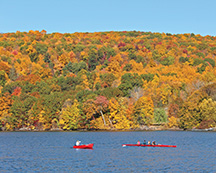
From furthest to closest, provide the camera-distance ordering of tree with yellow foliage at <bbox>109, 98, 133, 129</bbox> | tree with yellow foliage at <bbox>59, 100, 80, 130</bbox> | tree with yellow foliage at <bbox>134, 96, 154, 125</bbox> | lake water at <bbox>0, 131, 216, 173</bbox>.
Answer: tree with yellow foliage at <bbox>59, 100, 80, 130</bbox>
tree with yellow foliage at <bbox>134, 96, 154, 125</bbox>
tree with yellow foliage at <bbox>109, 98, 133, 129</bbox>
lake water at <bbox>0, 131, 216, 173</bbox>

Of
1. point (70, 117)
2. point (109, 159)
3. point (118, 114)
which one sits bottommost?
point (109, 159)

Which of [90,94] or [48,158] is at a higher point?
[90,94]

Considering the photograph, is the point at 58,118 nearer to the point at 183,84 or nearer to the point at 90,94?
the point at 90,94

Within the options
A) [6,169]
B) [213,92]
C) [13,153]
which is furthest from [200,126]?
[6,169]

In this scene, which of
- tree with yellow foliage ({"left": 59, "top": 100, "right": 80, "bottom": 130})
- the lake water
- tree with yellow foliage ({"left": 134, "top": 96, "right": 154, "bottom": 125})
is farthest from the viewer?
tree with yellow foliage ({"left": 59, "top": 100, "right": 80, "bottom": 130})

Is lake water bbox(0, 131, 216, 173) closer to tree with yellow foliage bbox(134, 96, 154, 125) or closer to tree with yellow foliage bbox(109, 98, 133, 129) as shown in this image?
tree with yellow foliage bbox(109, 98, 133, 129)

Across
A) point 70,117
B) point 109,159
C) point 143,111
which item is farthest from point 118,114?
point 109,159

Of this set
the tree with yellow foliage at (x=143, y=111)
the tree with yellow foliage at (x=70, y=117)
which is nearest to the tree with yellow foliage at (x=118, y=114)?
the tree with yellow foliage at (x=143, y=111)

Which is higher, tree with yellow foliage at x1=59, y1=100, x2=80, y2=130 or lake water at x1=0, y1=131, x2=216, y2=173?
tree with yellow foliage at x1=59, y1=100, x2=80, y2=130

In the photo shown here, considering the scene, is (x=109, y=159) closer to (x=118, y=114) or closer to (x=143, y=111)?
(x=118, y=114)

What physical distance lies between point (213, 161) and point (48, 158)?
30.1 m

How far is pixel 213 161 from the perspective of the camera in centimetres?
7056

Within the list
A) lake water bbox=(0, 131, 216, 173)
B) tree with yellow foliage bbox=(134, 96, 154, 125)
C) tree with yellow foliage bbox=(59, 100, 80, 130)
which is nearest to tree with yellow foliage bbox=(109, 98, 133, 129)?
tree with yellow foliage bbox=(134, 96, 154, 125)

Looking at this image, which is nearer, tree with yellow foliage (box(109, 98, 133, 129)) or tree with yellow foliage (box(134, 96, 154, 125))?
tree with yellow foliage (box(109, 98, 133, 129))
